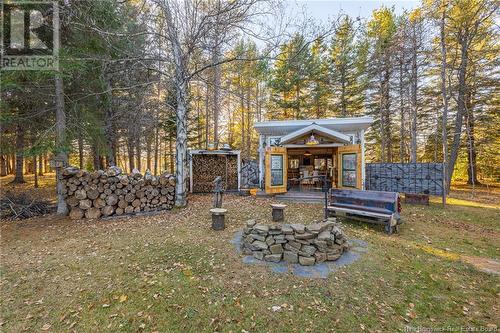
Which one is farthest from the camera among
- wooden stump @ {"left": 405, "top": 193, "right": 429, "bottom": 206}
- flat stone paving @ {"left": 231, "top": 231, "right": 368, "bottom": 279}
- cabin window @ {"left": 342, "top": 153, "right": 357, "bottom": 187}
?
cabin window @ {"left": 342, "top": 153, "right": 357, "bottom": 187}

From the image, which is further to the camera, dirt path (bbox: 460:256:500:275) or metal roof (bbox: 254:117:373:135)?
metal roof (bbox: 254:117:373:135)

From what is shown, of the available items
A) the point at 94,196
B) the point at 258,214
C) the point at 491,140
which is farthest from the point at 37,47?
the point at 491,140

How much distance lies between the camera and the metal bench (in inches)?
222

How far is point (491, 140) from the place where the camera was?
551 inches

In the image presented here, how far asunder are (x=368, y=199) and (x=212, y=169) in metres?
8.13

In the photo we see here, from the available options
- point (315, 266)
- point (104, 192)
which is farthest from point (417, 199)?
point (104, 192)

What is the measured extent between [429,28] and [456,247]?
1303cm

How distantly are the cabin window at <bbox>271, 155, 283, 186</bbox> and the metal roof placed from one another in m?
1.71

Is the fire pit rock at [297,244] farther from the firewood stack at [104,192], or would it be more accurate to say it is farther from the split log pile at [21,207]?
the split log pile at [21,207]

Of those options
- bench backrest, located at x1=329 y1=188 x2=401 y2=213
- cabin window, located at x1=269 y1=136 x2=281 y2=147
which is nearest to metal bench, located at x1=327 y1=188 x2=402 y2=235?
bench backrest, located at x1=329 y1=188 x2=401 y2=213

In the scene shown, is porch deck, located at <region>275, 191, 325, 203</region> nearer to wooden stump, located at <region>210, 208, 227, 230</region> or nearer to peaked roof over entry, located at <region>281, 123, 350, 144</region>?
peaked roof over entry, located at <region>281, 123, 350, 144</region>

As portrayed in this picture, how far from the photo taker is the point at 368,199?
6.13m

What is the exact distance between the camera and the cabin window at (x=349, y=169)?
958 cm

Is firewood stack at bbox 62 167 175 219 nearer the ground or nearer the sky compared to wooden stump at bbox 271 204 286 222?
nearer the sky
